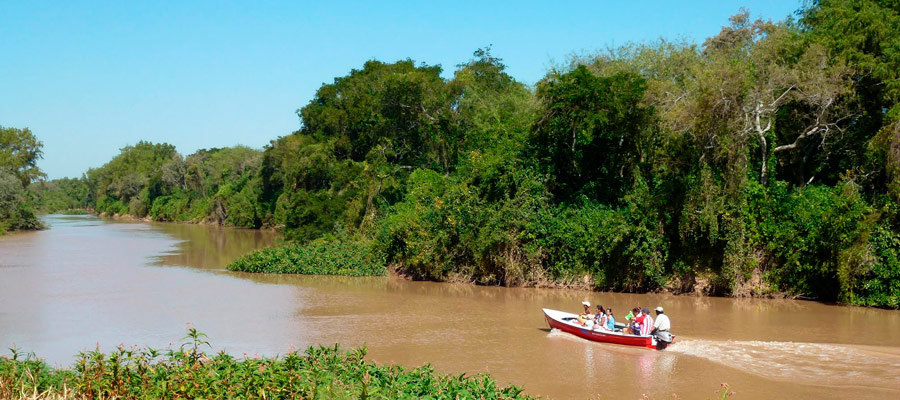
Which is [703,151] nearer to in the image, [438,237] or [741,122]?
[741,122]

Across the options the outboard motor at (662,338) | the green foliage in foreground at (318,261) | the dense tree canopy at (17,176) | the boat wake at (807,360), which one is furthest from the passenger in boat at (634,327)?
the dense tree canopy at (17,176)

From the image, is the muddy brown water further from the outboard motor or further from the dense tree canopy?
the dense tree canopy

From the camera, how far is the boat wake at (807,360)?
524 inches

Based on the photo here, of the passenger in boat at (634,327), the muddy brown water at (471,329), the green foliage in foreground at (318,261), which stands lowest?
the muddy brown water at (471,329)

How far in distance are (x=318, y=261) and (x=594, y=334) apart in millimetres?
15415

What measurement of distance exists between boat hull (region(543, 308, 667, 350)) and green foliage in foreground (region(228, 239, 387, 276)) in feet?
37.4

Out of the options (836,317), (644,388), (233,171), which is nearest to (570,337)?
(644,388)

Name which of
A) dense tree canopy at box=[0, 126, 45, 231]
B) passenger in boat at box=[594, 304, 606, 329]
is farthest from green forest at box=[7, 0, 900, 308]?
dense tree canopy at box=[0, 126, 45, 231]

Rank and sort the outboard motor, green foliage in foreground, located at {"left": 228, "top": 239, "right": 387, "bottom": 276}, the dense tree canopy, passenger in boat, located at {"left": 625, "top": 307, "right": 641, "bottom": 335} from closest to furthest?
the outboard motor, passenger in boat, located at {"left": 625, "top": 307, "right": 641, "bottom": 335}, green foliage in foreground, located at {"left": 228, "top": 239, "right": 387, "bottom": 276}, the dense tree canopy

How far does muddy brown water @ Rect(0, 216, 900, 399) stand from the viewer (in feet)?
44.7

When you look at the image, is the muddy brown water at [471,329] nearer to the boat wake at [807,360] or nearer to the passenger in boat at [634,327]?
the boat wake at [807,360]

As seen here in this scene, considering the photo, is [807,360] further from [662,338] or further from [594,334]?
[594,334]

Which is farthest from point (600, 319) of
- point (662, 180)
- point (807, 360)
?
point (662, 180)

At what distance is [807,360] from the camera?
47.8 feet
